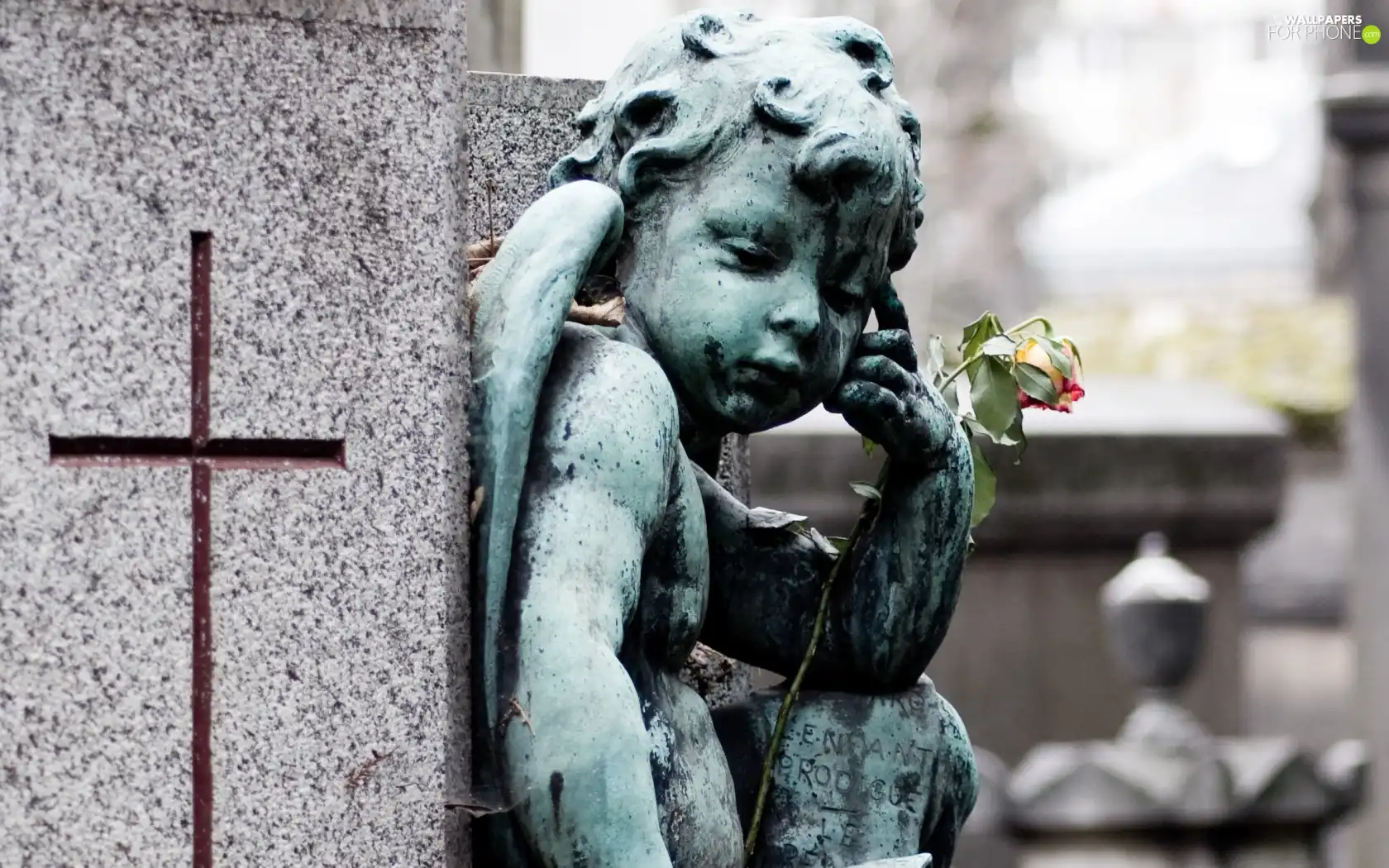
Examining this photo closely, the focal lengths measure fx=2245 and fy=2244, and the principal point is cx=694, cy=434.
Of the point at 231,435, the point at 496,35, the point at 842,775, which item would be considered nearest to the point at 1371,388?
the point at 496,35

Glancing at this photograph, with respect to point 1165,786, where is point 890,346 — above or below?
above

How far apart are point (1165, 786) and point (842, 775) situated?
4435 millimetres

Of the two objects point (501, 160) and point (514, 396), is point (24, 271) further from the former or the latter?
point (501, 160)

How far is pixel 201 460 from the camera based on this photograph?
2254mm

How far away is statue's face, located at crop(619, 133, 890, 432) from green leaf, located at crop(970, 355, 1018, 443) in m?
0.42

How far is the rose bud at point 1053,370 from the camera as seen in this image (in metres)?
2.96

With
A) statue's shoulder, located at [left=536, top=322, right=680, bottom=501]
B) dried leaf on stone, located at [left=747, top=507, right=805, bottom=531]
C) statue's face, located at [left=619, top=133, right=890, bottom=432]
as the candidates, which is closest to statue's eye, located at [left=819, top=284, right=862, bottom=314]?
statue's face, located at [left=619, top=133, right=890, bottom=432]

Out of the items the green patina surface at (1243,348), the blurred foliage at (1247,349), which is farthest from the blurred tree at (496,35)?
the green patina surface at (1243,348)

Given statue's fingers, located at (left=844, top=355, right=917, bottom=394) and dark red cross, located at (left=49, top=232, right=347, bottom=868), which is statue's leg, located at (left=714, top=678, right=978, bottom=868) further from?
dark red cross, located at (left=49, top=232, right=347, bottom=868)

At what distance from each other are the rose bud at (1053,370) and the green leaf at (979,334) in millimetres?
45

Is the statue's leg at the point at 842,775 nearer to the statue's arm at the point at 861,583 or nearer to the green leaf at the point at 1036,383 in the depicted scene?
the statue's arm at the point at 861,583

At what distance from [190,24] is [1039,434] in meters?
5.74

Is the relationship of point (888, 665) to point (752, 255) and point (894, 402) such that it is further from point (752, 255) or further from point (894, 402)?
point (752, 255)

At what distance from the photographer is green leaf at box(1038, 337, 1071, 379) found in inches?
116
